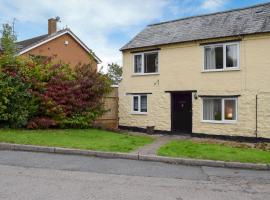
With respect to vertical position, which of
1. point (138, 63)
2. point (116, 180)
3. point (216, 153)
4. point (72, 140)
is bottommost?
point (116, 180)

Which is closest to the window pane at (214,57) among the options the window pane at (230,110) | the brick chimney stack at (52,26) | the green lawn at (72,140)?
the window pane at (230,110)

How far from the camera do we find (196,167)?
437 inches

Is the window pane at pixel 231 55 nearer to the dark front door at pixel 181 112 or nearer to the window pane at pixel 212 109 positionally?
the window pane at pixel 212 109

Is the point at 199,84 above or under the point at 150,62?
under

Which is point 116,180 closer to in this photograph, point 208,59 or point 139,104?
point 208,59

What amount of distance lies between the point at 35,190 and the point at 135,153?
A: 5443 millimetres

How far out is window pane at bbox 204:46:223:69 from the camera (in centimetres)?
1878

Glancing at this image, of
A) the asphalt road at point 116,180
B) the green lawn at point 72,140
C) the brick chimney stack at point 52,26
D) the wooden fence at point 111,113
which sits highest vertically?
the brick chimney stack at point 52,26

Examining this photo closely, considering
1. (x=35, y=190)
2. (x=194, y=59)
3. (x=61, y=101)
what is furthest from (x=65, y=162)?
(x=194, y=59)

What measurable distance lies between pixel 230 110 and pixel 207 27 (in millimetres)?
4886

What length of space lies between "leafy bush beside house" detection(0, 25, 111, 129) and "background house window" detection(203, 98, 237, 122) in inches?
218

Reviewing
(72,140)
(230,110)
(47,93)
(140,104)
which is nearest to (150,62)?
(140,104)

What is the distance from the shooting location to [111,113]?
22.7m

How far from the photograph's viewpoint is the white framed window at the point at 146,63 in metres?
21.4
